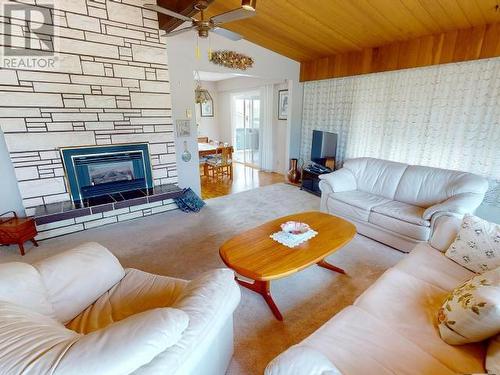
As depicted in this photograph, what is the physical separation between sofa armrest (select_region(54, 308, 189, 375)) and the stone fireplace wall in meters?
3.08

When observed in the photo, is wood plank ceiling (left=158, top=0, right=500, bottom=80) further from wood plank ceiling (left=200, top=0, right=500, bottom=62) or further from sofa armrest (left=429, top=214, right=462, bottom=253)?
sofa armrest (left=429, top=214, right=462, bottom=253)

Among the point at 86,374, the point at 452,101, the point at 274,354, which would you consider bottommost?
the point at 274,354

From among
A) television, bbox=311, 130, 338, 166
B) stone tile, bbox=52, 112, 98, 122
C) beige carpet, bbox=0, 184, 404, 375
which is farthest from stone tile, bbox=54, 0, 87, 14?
television, bbox=311, 130, 338, 166

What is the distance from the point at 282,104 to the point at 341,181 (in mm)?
3095

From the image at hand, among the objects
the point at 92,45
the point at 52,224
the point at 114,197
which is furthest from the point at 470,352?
the point at 92,45

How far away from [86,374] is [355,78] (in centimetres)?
488

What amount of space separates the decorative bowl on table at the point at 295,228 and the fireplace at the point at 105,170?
7.95ft

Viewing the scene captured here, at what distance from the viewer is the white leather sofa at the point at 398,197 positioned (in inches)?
99.8

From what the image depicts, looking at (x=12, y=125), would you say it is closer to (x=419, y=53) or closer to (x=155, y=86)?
(x=155, y=86)

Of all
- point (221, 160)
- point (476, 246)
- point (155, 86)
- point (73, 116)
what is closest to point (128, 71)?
point (155, 86)

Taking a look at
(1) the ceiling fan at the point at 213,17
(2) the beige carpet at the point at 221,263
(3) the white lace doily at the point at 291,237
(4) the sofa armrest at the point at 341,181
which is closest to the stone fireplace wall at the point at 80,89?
(2) the beige carpet at the point at 221,263

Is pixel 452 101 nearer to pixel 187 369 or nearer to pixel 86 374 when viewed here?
pixel 187 369

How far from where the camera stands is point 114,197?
3352mm

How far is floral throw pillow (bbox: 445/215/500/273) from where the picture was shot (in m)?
1.62
